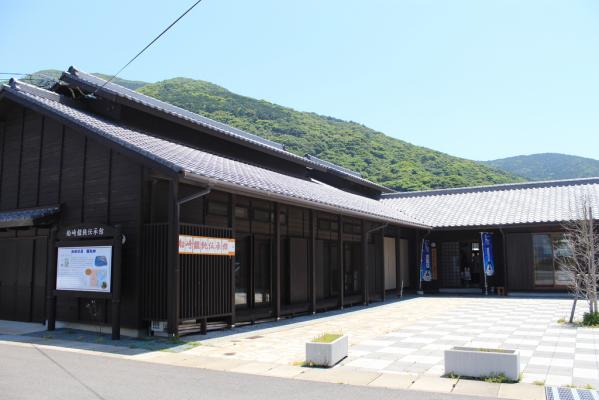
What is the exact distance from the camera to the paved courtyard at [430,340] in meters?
6.81

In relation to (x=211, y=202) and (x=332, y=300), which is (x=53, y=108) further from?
(x=332, y=300)

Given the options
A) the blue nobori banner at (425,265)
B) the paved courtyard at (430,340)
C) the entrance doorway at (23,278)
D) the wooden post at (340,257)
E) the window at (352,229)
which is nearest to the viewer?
the paved courtyard at (430,340)

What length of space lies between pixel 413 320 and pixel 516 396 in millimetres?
6631

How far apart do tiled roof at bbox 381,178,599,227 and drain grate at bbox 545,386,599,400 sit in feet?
45.3

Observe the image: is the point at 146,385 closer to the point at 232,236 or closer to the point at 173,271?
Answer: the point at 173,271

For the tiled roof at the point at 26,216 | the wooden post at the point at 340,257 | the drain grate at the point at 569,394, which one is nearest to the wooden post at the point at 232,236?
the tiled roof at the point at 26,216

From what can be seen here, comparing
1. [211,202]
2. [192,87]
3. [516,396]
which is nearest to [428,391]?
[516,396]

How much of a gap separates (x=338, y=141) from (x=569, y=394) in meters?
52.4

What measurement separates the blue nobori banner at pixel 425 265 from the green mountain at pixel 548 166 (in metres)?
57.7

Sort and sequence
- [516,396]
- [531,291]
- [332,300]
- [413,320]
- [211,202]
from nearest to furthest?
[516,396]
[211,202]
[413,320]
[332,300]
[531,291]

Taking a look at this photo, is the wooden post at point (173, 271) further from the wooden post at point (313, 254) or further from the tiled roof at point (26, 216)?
the wooden post at point (313, 254)

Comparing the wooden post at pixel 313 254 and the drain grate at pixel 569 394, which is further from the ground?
the wooden post at pixel 313 254

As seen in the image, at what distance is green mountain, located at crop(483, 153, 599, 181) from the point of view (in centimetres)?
7425

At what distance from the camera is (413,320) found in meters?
11.9
